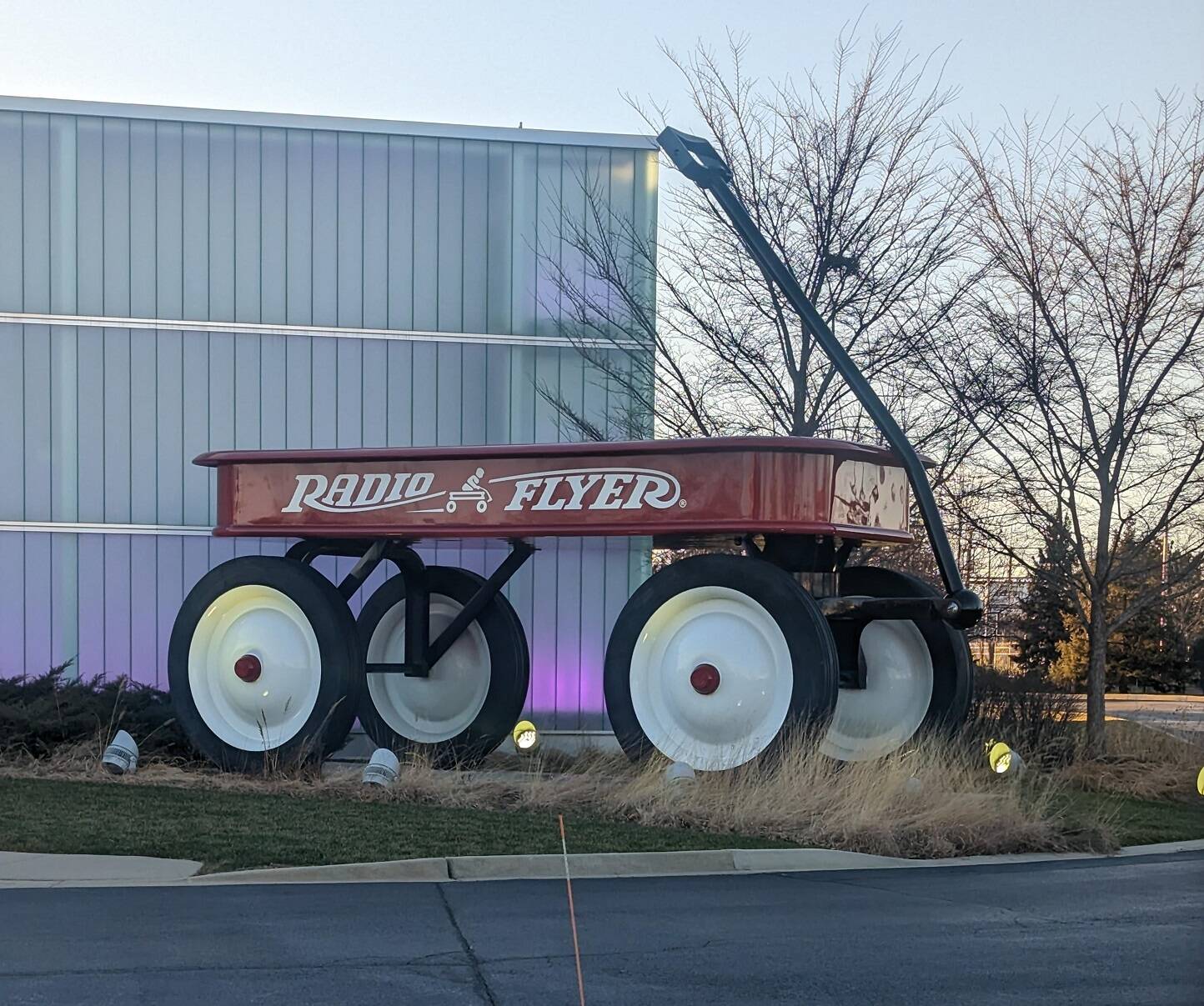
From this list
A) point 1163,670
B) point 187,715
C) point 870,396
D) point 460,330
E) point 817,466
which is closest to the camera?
point 817,466

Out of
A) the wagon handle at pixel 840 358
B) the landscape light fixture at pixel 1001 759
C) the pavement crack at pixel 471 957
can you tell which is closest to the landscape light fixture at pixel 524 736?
the wagon handle at pixel 840 358

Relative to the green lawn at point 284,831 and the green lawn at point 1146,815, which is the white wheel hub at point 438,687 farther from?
the green lawn at point 1146,815

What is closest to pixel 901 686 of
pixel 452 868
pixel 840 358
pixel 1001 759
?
pixel 1001 759

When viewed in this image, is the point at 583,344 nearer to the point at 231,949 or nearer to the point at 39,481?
the point at 39,481

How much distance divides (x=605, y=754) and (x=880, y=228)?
6.09m

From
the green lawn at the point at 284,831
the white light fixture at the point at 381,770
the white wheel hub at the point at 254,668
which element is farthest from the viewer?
the white wheel hub at the point at 254,668

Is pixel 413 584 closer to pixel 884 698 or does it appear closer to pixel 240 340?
pixel 240 340

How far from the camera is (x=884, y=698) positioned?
1255cm

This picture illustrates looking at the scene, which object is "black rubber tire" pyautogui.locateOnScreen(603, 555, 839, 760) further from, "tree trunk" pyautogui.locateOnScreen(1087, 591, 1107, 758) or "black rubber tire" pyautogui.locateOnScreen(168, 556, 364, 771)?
"tree trunk" pyautogui.locateOnScreen(1087, 591, 1107, 758)

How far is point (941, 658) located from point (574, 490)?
3330 millimetres

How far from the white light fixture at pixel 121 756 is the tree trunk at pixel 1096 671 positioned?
8.77 meters

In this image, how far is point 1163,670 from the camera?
32.0 meters

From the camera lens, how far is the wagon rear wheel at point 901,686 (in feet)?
40.8

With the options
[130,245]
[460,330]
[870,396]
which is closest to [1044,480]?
[870,396]
